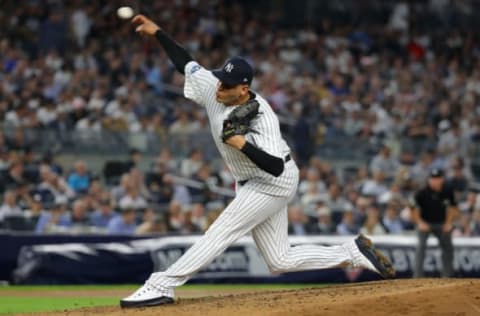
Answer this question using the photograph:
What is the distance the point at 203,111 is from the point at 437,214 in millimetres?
6657

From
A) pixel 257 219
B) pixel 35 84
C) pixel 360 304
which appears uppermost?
pixel 35 84

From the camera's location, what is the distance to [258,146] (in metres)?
8.94

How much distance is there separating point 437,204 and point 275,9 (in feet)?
39.8

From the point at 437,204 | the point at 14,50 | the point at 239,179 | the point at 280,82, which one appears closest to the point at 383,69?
the point at 280,82

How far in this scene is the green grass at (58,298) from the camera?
12.9 meters

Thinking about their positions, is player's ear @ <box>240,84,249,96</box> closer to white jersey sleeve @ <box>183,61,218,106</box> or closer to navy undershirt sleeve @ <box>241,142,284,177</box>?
white jersey sleeve @ <box>183,61,218,106</box>

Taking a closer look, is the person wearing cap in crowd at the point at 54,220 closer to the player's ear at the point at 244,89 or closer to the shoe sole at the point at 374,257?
the shoe sole at the point at 374,257

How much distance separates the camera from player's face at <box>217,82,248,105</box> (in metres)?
9.06

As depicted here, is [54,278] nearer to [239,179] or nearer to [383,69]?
[239,179]

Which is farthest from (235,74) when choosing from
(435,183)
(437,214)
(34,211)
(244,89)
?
(34,211)

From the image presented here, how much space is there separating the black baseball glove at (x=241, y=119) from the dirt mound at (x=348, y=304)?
4.12 ft

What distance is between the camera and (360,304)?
8.61 m

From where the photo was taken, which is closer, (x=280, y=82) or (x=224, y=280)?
(x=224, y=280)

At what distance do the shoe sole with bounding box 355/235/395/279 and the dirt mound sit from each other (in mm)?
251
